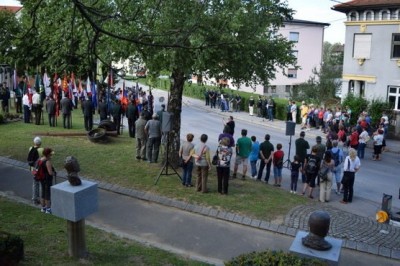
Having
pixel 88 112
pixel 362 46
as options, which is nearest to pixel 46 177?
pixel 88 112

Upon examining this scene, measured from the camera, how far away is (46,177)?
34.4 feet

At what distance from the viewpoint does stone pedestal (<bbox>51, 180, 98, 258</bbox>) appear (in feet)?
24.8

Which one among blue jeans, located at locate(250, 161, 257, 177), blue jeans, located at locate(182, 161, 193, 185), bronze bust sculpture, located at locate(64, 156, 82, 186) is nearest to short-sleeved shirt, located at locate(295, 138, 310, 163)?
blue jeans, located at locate(250, 161, 257, 177)

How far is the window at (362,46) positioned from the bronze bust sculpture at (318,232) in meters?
28.5

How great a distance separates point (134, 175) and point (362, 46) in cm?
2317

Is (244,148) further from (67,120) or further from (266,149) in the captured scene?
(67,120)

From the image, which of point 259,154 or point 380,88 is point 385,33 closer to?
point 380,88

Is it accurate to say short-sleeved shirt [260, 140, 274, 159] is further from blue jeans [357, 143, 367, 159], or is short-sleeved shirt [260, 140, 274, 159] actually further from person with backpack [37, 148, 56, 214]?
blue jeans [357, 143, 367, 159]

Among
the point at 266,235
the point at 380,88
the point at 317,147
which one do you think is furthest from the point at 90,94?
the point at 380,88

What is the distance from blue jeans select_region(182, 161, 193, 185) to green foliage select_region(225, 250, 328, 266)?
7583 millimetres

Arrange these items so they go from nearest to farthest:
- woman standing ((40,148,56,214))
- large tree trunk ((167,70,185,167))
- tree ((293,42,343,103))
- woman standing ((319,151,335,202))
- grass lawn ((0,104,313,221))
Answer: woman standing ((40,148,56,214))
grass lawn ((0,104,313,221))
woman standing ((319,151,335,202))
large tree trunk ((167,70,185,167))
tree ((293,42,343,103))

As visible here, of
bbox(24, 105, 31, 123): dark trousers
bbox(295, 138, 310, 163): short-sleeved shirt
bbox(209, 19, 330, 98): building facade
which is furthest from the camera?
bbox(209, 19, 330, 98): building facade

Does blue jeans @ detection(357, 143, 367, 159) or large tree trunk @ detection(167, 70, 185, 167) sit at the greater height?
large tree trunk @ detection(167, 70, 185, 167)

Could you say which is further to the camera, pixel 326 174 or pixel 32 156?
pixel 326 174
